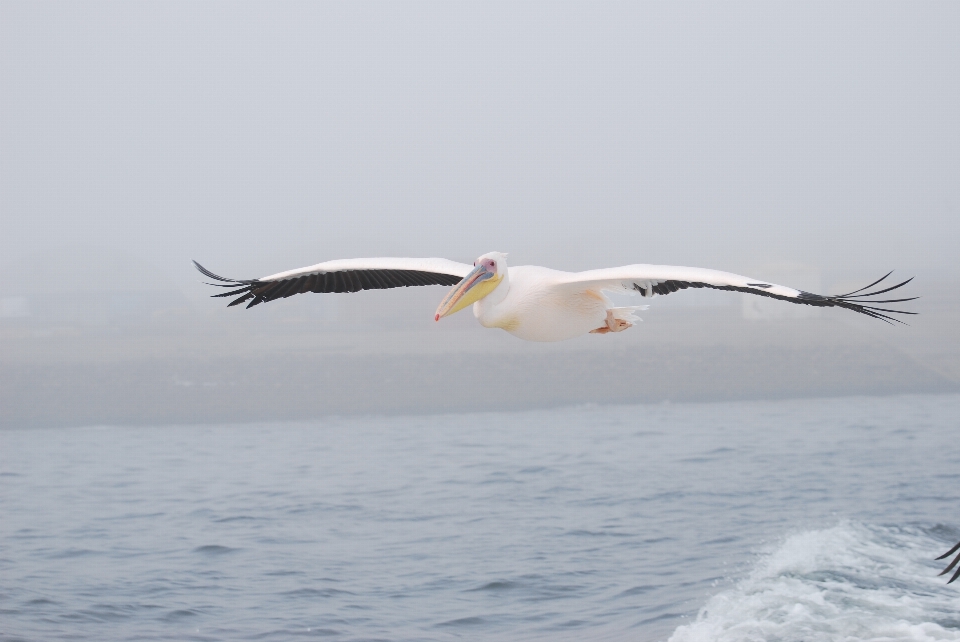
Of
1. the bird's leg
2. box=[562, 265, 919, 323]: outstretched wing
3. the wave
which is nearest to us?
box=[562, 265, 919, 323]: outstretched wing

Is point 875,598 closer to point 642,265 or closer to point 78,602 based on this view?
point 642,265

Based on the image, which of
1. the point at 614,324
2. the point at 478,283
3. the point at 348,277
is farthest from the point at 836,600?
the point at 478,283

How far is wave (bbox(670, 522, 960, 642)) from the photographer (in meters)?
20.2

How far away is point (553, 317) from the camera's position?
835 cm

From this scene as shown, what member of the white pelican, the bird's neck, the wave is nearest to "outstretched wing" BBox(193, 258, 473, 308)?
the white pelican

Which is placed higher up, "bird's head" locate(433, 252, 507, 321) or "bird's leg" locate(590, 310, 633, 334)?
"bird's head" locate(433, 252, 507, 321)

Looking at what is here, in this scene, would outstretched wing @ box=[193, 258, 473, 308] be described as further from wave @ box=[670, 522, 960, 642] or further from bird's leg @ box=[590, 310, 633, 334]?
wave @ box=[670, 522, 960, 642]

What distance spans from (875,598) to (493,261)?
1816 centimetres

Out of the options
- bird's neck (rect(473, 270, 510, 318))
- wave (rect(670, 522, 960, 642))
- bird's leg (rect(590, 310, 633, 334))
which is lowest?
wave (rect(670, 522, 960, 642))

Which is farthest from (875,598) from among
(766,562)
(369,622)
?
(369,622)

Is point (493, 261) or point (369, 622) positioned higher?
point (493, 261)

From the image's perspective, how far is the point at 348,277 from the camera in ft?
33.2

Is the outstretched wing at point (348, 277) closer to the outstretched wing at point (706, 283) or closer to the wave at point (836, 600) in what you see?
the outstretched wing at point (706, 283)

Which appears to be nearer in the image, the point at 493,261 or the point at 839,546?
the point at 493,261
